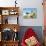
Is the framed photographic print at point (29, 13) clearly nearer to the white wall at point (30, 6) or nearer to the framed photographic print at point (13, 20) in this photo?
the white wall at point (30, 6)

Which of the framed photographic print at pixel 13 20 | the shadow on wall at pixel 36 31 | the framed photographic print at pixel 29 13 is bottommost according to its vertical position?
the shadow on wall at pixel 36 31

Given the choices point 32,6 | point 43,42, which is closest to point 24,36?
point 43,42

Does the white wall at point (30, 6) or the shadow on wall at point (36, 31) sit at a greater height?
the white wall at point (30, 6)

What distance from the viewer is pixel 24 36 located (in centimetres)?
512

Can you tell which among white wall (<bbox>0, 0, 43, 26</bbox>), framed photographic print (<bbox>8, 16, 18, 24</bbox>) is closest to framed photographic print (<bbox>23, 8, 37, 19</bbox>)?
A: white wall (<bbox>0, 0, 43, 26</bbox>)

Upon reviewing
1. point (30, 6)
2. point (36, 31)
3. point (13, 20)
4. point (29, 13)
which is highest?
point (30, 6)

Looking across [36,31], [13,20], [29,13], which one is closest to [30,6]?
[29,13]

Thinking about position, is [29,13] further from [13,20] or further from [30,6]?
[13,20]

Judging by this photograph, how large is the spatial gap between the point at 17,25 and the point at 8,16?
42 centimetres

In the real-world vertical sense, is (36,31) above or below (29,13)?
below

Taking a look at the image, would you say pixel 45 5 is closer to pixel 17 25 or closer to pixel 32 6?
pixel 32 6

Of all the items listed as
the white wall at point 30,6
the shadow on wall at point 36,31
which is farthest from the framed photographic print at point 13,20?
the shadow on wall at point 36,31

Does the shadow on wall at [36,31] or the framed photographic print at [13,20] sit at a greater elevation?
the framed photographic print at [13,20]

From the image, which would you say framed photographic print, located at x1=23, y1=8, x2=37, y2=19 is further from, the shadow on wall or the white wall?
the shadow on wall
